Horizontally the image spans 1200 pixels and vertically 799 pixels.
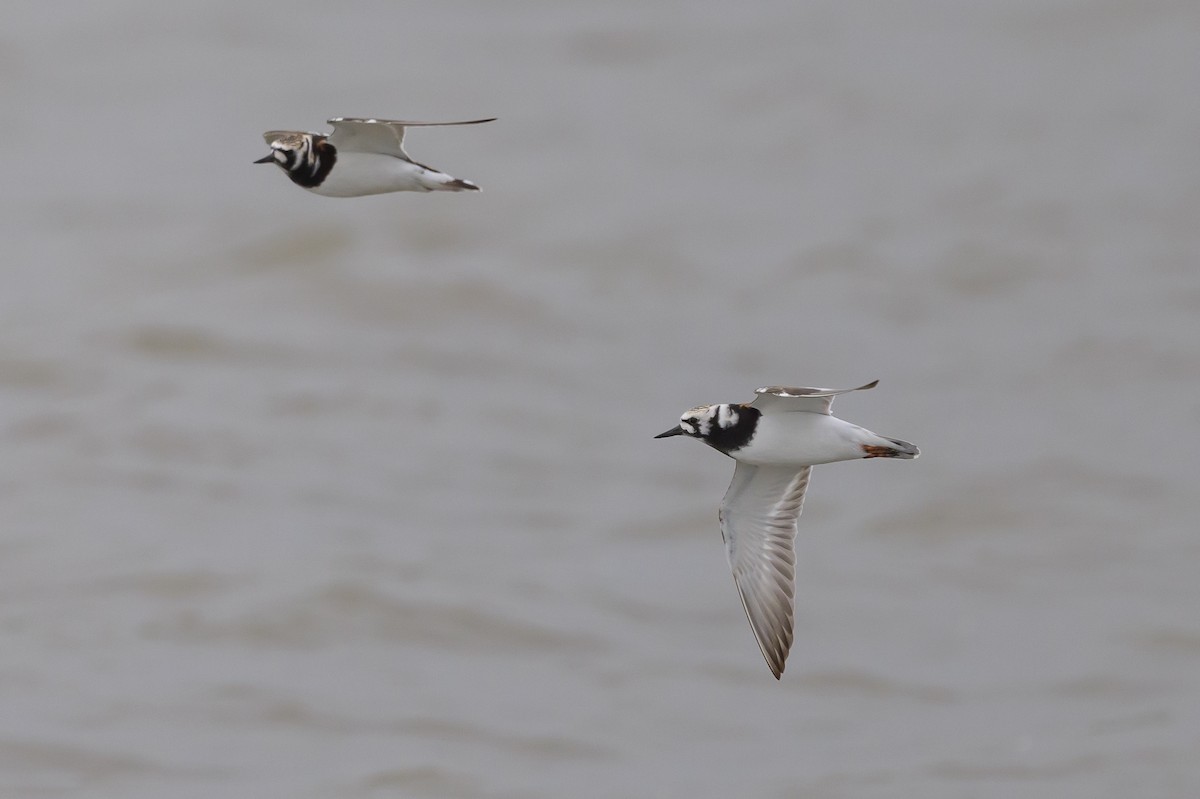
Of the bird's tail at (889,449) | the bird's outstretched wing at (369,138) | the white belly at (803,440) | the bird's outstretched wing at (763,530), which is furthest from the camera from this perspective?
the bird's outstretched wing at (763,530)

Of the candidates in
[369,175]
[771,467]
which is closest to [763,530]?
[771,467]

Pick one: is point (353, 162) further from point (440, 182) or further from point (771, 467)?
point (771, 467)

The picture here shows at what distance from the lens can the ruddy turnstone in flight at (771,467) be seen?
771 centimetres

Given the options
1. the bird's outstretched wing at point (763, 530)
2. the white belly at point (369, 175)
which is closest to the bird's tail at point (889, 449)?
the bird's outstretched wing at point (763, 530)

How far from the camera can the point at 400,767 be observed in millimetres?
18812

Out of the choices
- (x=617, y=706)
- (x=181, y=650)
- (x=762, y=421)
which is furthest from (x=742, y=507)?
(x=181, y=650)

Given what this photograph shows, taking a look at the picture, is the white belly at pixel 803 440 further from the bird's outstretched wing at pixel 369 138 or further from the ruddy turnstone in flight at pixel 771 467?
the bird's outstretched wing at pixel 369 138

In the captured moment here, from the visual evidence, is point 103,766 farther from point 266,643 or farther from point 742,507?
point 742,507

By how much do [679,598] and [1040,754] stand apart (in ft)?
14.7

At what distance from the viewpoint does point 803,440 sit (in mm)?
7773

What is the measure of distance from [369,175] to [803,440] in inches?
73.1

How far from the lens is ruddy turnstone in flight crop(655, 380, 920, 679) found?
7.71 m

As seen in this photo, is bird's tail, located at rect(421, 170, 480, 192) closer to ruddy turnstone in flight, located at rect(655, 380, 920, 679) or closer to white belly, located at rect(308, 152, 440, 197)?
white belly, located at rect(308, 152, 440, 197)

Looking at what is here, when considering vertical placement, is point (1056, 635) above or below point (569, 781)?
above
